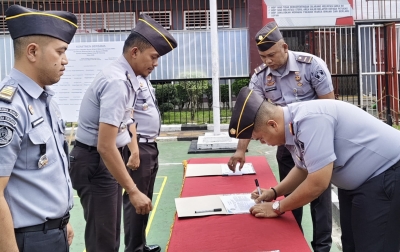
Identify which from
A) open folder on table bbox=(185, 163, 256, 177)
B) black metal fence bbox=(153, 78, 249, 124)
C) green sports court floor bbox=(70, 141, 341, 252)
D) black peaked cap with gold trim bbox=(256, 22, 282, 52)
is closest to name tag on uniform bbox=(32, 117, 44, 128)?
open folder on table bbox=(185, 163, 256, 177)

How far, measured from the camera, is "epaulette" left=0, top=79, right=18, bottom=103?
1.46 meters

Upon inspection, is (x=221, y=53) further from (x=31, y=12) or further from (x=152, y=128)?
(x=31, y=12)

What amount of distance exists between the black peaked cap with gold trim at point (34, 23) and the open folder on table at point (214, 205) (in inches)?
45.3

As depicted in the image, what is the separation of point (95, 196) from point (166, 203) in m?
2.19

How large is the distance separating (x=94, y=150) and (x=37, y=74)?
3.04 feet

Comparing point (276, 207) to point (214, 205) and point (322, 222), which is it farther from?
point (322, 222)

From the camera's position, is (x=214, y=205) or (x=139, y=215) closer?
(x=214, y=205)

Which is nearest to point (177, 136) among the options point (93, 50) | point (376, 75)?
point (93, 50)

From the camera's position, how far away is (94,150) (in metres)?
2.48

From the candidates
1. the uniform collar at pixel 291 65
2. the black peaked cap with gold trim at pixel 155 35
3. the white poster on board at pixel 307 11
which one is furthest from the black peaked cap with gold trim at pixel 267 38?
the white poster on board at pixel 307 11

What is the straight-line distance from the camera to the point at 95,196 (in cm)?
245

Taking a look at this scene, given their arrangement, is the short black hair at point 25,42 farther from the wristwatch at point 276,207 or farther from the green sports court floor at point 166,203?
the green sports court floor at point 166,203

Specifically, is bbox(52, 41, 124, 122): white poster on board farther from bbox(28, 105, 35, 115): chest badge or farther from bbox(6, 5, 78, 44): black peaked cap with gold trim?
bbox(28, 105, 35, 115): chest badge

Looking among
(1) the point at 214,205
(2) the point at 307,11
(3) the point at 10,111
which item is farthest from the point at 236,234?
(2) the point at 307,11
